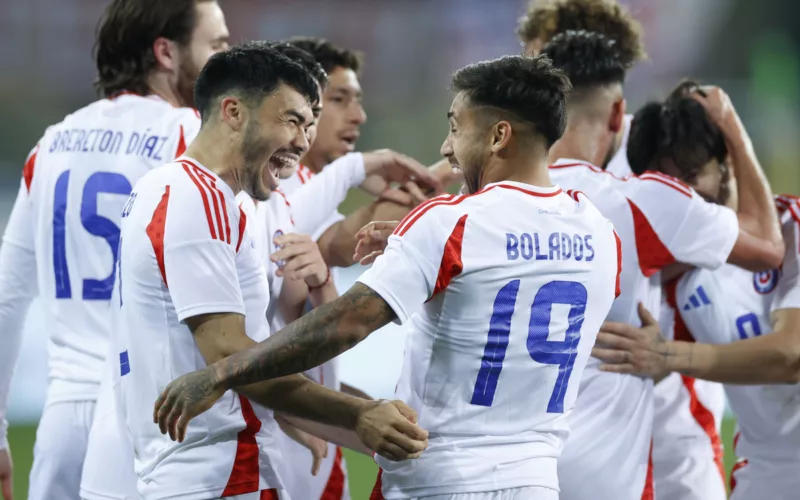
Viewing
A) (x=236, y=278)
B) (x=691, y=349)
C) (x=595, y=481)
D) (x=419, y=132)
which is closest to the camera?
(x=236, y=278)

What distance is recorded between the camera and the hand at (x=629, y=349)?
3695 mm

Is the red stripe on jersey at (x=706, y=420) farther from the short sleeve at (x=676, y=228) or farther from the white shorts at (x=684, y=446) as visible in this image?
the short sleeve at (x=676, y=228)

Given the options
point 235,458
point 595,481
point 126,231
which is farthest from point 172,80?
point 595,481

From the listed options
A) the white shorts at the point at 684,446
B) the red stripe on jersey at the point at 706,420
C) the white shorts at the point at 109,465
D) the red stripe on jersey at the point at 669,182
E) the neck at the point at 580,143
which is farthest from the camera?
the red stripe on jersey at the point at 706,420

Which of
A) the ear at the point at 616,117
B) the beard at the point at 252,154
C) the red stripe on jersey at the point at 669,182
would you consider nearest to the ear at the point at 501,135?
the beard at the point at 252,154

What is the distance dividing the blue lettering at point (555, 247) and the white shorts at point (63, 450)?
1929mm

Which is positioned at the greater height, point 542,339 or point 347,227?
point 347,227

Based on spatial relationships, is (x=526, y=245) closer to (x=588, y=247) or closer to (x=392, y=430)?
(x=588, y=247)

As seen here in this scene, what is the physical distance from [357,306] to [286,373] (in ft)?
0.78

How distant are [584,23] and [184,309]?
3058mm

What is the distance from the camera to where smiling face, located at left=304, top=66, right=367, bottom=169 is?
512 centimetres

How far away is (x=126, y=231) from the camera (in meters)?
2.86

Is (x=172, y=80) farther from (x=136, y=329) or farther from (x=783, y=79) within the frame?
(x=783, y=79)

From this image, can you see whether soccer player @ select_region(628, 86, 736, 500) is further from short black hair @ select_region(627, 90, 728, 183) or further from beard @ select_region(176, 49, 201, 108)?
beard @ select_region(176, 49, 201, 108)
